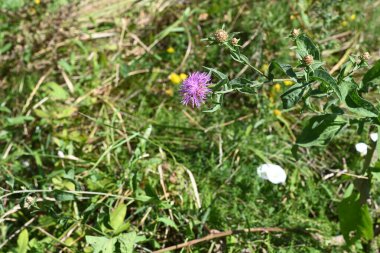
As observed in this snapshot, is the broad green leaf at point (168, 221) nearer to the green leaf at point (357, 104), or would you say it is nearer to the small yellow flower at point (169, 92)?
the green leaf at point (357, 104)

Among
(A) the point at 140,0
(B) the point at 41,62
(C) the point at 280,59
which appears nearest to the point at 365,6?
(C) the point at 280,59

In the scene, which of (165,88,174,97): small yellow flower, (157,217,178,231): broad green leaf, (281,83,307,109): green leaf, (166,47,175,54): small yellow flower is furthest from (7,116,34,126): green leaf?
(281,83,307,109): green leaf

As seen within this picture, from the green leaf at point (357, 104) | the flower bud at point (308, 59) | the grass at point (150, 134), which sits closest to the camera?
the flower bud at point (308, 59)

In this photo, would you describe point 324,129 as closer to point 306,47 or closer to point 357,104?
point 357,104

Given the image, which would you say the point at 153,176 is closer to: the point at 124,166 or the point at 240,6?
the point at 124,166

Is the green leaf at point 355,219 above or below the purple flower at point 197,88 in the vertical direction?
above

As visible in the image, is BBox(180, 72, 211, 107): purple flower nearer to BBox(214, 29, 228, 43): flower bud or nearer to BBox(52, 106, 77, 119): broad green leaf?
BBox(214, 29, 228, 43): flower bud

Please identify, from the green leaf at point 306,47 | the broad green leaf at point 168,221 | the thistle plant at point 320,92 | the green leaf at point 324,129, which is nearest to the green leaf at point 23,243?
the broad green leaf at point 168,221
